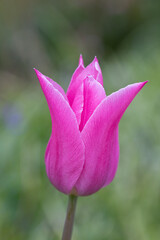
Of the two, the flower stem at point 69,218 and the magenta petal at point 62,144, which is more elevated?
the magenta petal at point 62,144

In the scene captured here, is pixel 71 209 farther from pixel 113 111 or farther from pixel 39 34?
pixel 39 34

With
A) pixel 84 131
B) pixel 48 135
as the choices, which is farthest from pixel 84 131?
pixel 48 135

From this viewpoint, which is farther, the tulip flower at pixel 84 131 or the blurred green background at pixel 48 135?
the blurred green background at pixel 48 135

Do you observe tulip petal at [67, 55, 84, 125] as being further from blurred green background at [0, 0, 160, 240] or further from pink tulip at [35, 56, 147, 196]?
blurred green background at [0, 0, 160, 240]

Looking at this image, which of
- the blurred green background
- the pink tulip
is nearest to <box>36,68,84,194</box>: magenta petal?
the pink tulip

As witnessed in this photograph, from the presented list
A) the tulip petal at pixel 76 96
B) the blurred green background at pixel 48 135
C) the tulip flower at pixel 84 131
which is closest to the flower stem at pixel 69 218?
the tulip flower at pixel 84 131

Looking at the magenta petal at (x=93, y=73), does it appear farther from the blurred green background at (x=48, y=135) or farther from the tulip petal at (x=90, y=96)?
the blurred green background at (x=48, y=135)

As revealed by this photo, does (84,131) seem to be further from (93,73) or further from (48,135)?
(48,135)
